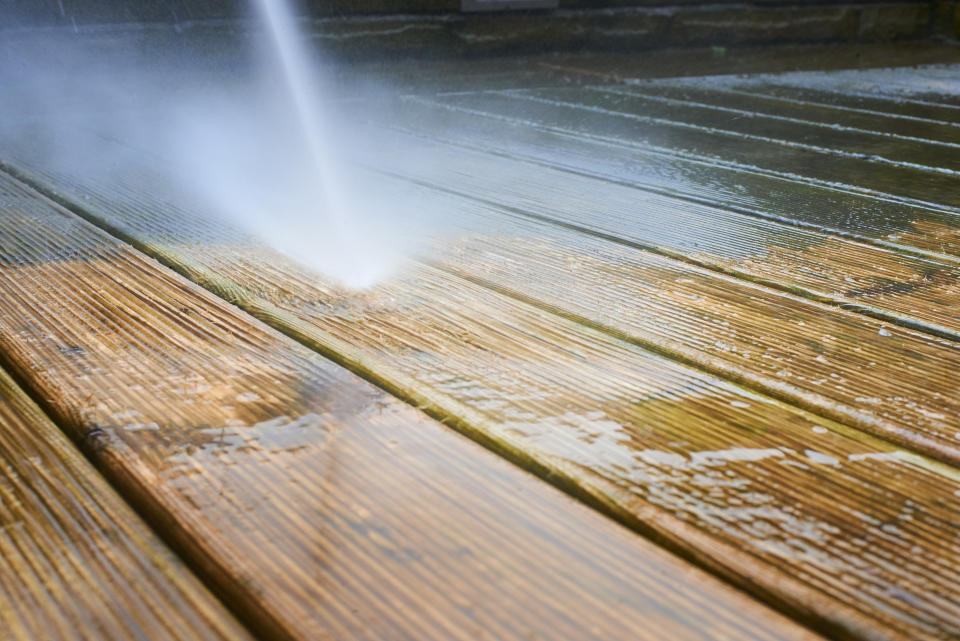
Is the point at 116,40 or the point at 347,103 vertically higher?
the point at 116,40

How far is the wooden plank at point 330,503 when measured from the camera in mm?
374

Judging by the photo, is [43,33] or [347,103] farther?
[347,103]

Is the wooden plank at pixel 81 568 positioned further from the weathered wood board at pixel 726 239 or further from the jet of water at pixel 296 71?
the jet of water at pixel 296 71

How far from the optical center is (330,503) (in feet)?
1.48

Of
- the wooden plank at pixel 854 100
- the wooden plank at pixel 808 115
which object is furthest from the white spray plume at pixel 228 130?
the wooden plank at pixel 854 100

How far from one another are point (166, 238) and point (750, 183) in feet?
2.68

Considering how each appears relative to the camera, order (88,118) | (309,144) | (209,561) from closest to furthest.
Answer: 1. (209,561)
2. (309,144)
3. (88,118)

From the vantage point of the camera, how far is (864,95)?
2.06 meters

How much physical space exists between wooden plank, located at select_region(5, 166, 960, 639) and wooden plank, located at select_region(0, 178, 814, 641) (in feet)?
0.08

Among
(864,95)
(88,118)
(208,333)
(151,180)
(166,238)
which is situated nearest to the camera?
(208,333)

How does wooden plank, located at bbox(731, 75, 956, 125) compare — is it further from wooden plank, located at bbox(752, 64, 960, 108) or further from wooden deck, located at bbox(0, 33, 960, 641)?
wooden deck, located at bbox(0, 33, 960, 641)

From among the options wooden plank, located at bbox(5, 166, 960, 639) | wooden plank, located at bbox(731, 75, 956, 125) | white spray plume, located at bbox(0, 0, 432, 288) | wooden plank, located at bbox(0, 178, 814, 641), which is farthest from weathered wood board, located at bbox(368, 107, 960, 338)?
wooden plank, located at bbox(731, 75, 956, 125)

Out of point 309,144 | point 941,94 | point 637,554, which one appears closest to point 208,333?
point 637,554

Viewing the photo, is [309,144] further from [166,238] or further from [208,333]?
[208,333]
